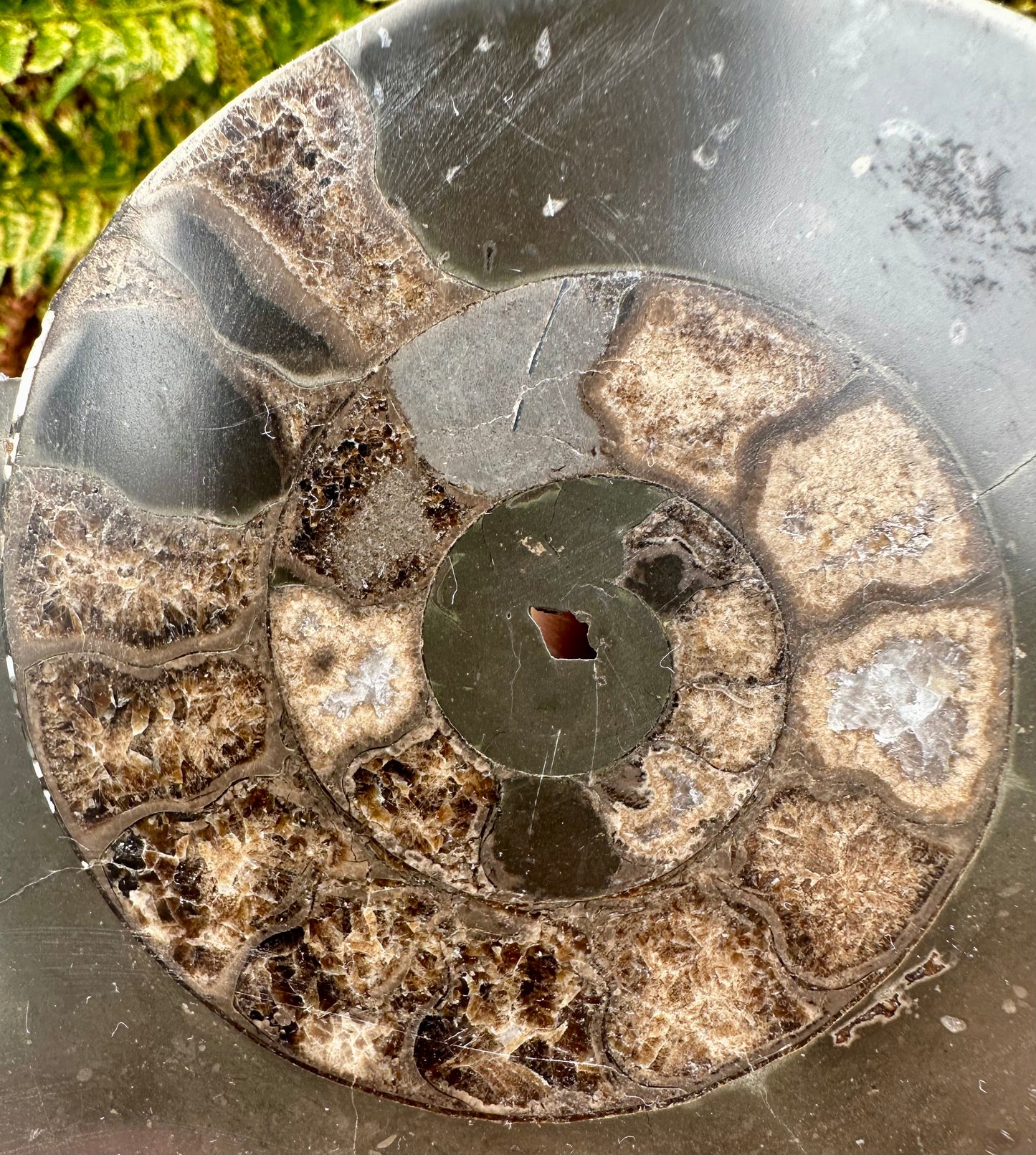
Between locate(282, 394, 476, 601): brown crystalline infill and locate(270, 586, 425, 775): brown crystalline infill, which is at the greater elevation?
locate(282, 394, 476, 601): brown crystalline infill

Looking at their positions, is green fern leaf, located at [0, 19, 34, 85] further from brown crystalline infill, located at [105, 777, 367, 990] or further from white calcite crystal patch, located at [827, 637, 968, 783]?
white calcite crystal patch, located at [827, 637, 968, 783]

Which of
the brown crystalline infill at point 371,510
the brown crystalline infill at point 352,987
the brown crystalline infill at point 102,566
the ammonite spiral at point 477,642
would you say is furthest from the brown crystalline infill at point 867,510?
the brown crystalline infill at point 102,566

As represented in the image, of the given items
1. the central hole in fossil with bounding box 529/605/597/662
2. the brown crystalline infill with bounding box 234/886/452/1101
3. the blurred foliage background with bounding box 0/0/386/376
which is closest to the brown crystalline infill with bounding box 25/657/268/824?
the brown crystalline infill with bounding box 234/886/452/1101

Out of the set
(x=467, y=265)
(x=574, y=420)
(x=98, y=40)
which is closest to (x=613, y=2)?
(x=467, y=265)

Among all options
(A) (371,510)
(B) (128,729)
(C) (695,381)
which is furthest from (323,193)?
(B) (128,729)

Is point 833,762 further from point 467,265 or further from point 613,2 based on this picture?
point 613,2

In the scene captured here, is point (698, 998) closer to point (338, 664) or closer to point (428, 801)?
point (428, 801)
